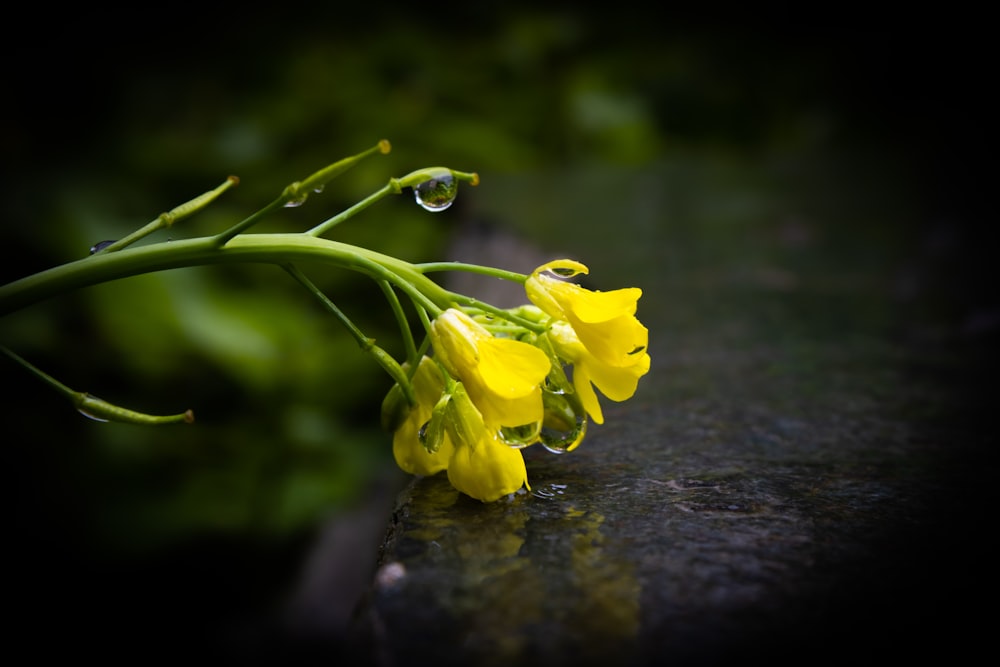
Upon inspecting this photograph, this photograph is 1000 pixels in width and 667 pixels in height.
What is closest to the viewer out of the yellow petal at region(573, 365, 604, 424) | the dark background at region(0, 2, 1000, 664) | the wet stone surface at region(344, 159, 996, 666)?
the wet stone surface at region(344, 159, 996, 666)

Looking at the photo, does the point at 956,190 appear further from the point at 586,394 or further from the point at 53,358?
the point at 53,358

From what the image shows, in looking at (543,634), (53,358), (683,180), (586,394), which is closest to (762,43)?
(683,180)

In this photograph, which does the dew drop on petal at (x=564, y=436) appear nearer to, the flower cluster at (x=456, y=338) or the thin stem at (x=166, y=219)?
the flower cluster at (x=456, y=338)

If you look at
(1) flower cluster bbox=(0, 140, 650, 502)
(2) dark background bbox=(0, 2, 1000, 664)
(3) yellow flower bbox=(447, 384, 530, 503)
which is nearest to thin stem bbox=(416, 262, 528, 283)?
(1) flower cluster bbox=(0, 140, 650, 502)

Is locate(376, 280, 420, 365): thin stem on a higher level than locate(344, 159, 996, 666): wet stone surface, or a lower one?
higher

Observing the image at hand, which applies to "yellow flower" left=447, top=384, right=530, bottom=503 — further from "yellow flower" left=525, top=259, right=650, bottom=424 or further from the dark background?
the dark background

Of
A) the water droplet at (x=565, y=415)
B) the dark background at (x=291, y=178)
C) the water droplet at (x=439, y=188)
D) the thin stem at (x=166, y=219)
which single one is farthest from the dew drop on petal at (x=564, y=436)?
the dark background at (x=291, y=178)
